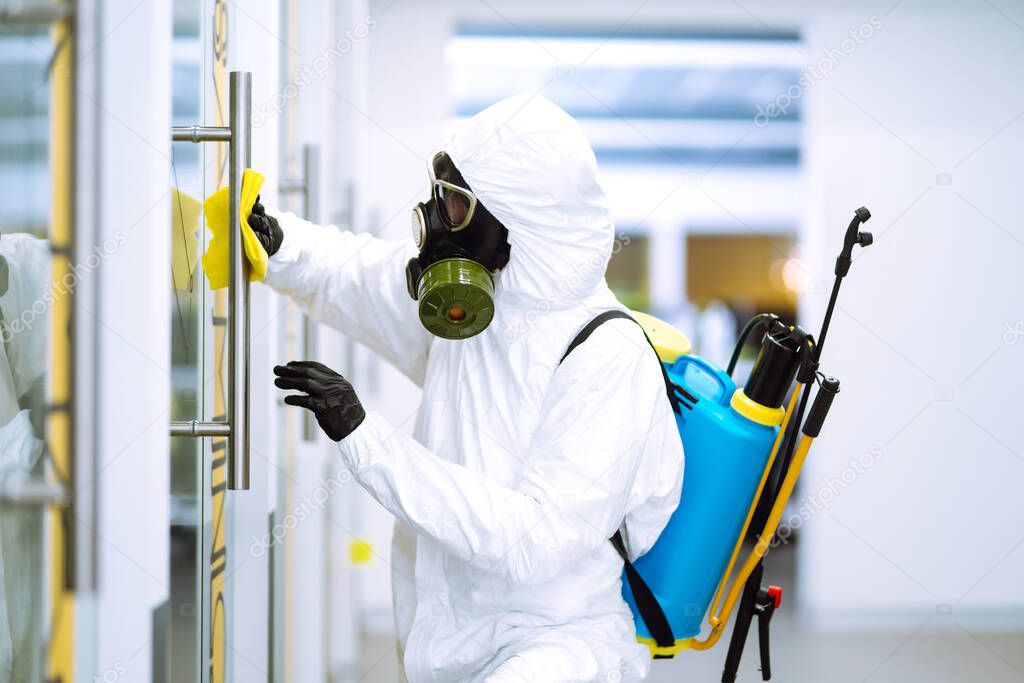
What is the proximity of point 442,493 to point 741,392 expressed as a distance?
604 mm

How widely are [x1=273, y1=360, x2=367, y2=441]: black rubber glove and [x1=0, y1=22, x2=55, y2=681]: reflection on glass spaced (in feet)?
1.32

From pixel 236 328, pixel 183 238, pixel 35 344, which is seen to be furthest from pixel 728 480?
pixel 35 344

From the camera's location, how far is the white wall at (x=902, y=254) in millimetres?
3848

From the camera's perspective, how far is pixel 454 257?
4.91 ft

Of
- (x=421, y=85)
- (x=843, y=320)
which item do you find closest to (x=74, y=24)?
(x=421, y=85)

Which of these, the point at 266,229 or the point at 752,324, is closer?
the point at 266,229

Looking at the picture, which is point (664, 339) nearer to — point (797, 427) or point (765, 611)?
point (797, 427)

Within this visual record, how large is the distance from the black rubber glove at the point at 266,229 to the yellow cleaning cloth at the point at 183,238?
92 millimetres

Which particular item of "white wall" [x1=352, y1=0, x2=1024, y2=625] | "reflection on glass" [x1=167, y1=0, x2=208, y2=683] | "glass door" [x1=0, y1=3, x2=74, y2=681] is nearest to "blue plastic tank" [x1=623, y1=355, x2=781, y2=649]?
"reflection on glass" [x1=167, y1=0, x2=208, y2=683]

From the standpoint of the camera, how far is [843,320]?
12.7ft

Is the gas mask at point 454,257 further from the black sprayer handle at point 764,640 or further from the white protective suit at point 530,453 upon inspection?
the black sprayer handle at point 764,640

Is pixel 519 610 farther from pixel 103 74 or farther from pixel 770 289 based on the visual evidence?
pixel 770 289

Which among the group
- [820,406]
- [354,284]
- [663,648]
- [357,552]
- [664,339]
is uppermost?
[354,284]

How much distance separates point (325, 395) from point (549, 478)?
0.38 metres
